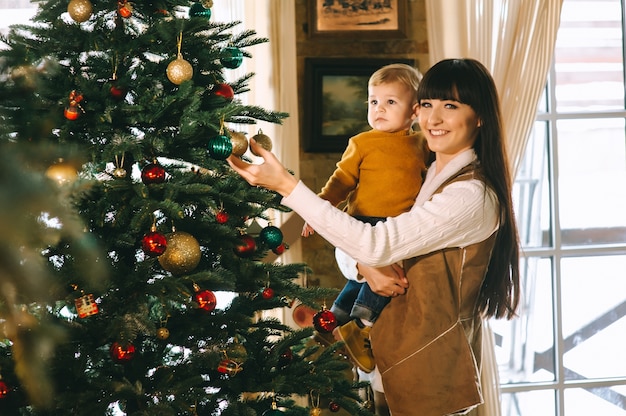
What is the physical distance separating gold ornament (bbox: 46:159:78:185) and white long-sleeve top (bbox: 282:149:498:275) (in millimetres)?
1395

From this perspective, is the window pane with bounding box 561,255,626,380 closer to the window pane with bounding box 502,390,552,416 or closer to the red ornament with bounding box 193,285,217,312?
the window pane with bounding box 502,390,552,416

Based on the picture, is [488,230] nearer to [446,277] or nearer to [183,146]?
[446,277]

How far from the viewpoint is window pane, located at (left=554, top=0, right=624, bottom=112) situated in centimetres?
348

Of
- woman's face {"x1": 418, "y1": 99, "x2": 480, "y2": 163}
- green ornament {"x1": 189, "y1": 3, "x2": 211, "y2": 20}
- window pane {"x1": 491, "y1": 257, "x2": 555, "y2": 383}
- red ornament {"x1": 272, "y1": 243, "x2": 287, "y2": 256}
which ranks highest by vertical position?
green ornament {"x1": 189, "y1": 3, "x2": 211, "y2": 20}

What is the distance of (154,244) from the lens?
57.6 inches

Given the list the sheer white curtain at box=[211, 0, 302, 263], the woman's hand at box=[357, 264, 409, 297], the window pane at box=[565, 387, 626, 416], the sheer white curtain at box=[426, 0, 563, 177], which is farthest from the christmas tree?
the window pane at box=[565, 387, 626, 416]

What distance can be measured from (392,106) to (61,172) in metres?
1.87

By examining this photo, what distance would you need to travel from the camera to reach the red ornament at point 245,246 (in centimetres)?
171

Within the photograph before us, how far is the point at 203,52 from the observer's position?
165 centimetres

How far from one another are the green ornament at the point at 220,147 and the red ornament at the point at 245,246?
0.24 meters

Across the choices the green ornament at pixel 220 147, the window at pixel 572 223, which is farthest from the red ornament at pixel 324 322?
the window at pixel 572 223

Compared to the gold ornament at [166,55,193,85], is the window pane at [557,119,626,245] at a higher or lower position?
lower

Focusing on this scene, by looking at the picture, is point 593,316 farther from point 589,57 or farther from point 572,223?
point 589,57

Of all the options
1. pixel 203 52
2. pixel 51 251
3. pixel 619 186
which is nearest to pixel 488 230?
pixel 203 52
